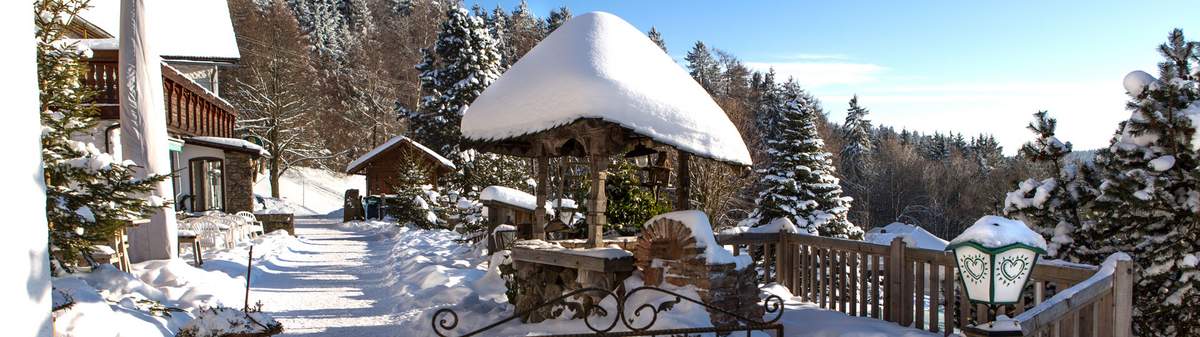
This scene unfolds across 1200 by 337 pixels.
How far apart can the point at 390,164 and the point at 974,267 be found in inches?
1182

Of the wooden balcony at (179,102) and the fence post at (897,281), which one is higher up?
the wooden balcony at (179,102)

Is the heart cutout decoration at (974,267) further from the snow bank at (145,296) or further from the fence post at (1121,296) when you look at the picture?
the snow bank at (145,296)

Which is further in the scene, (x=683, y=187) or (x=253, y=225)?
(x=253, y=225)

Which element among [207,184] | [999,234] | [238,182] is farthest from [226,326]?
[238,182]

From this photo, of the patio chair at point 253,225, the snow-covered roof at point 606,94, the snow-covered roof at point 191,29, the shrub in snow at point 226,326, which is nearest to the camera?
the shrub in snow at point 226,326

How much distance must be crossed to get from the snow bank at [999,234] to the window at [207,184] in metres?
21.6

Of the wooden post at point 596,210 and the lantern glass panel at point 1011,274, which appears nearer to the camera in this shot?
the lantern glass panel at point 1011,274

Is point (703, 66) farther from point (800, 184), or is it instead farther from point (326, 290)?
point (326, 290)

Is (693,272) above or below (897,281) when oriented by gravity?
above

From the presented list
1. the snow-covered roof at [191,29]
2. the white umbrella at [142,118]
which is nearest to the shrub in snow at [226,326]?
the white umbrella at [142,118]

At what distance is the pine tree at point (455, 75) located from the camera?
116 feet

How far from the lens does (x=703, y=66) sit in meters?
56.8

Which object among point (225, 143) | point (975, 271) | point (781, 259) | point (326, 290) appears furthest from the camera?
point (225, 143)

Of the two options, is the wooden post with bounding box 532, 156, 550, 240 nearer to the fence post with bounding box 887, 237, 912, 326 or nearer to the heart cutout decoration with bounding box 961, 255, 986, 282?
the fence post with bounding box 887, 237, 912, 326
